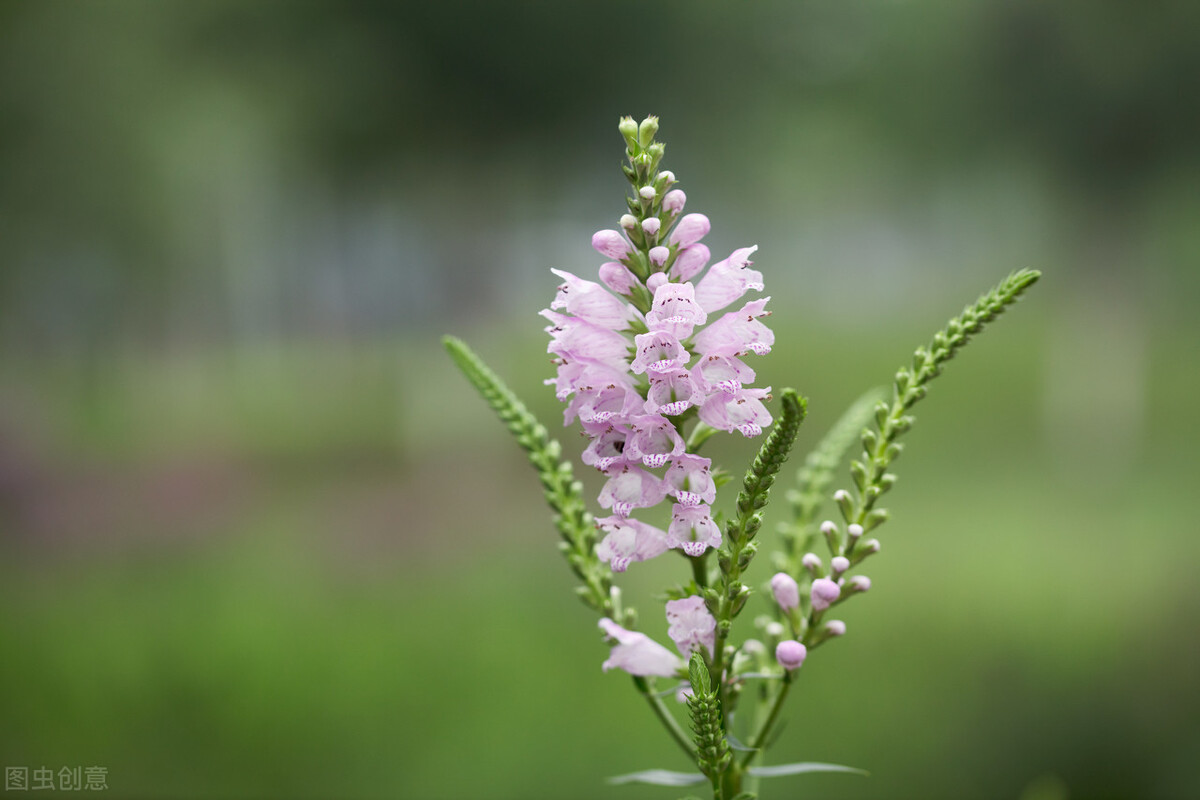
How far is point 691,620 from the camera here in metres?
0.61

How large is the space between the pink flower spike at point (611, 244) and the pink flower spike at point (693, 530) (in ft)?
0.60

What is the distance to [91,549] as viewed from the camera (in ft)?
15.6

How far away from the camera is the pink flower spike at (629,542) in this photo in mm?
656

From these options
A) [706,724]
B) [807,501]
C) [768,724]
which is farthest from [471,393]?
[706,724]

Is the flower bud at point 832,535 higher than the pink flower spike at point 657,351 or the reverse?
the reverse

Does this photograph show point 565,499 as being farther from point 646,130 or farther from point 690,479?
point 646,130

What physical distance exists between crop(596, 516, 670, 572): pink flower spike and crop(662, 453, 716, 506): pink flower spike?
0.05 metres

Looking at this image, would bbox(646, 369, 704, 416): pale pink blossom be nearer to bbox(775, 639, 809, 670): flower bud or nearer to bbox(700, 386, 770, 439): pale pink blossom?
bbox(700, 386, 770, 439): pale pink blossom

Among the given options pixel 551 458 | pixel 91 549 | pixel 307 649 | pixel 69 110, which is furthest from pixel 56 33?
pixel 551 458

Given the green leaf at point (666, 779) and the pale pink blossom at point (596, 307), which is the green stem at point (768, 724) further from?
the pale pink blossom at point (596, 307)

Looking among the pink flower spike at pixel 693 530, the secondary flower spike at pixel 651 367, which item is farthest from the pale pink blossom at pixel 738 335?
the pink flower spike at pixel 693 530

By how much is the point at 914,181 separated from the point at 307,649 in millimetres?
4701

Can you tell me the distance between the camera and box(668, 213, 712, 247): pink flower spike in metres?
0.67

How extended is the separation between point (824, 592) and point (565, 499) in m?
0.20
